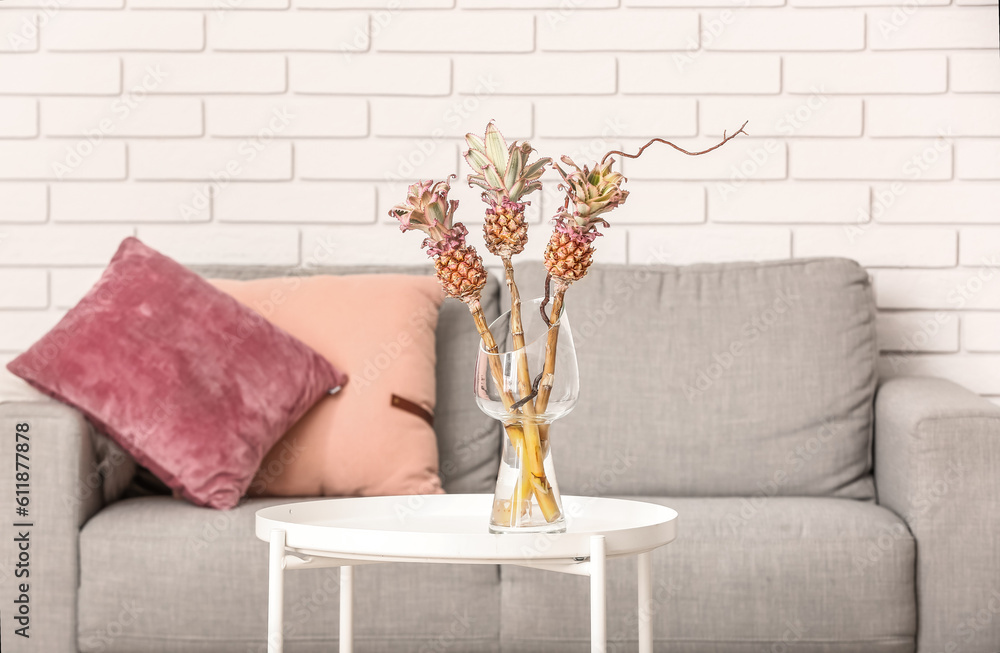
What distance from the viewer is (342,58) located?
2398 millimetres

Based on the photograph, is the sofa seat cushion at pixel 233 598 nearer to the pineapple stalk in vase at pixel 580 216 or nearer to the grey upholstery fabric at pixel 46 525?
the grey upholstery fabric at pixel 46 525

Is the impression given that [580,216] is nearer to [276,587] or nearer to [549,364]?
[549,364]

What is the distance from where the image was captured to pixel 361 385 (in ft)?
6.34

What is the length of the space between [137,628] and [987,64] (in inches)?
92.4

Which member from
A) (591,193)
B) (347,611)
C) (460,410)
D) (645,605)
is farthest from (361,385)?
(591,193)

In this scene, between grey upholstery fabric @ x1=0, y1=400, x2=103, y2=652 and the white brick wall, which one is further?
the white brick wall

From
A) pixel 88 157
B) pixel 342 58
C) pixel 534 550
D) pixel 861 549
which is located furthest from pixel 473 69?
pixel 534 550

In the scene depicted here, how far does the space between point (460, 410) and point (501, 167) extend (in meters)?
1.05

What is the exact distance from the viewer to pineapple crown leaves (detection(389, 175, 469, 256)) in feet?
3.57

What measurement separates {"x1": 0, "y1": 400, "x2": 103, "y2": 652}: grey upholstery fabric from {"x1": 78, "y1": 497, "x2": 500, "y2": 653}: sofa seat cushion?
28mm

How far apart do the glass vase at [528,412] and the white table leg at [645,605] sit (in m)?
0.16

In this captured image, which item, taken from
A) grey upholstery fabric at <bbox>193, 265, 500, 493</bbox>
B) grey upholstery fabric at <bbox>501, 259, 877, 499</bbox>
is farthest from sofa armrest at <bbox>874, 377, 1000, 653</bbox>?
grey upholstery fabric at <bbox>193, 265, 500, 493</bbox>

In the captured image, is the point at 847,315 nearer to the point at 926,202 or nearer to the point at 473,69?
the point at 926,202

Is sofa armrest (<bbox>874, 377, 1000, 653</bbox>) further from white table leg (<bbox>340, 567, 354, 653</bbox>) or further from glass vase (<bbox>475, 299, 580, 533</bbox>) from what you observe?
white table leg (<bbox>340, 567, 354, 653</bbox>)
